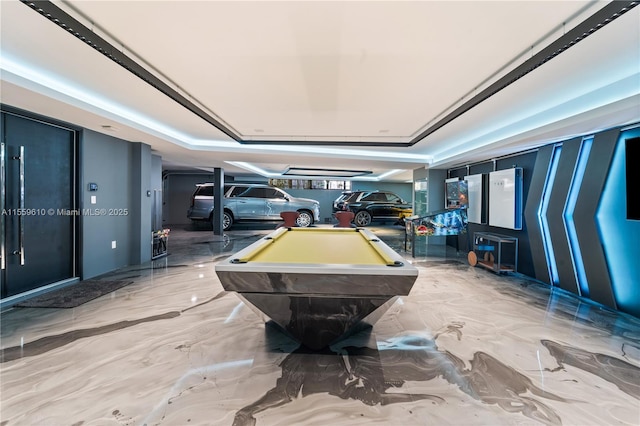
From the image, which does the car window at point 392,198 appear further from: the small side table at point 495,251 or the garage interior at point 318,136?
the garage interior at point 318,136

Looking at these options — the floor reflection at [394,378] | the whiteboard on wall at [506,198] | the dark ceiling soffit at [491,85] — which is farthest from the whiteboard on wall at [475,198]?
the floor reflection at [394,378]

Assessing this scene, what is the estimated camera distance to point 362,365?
2.27 m

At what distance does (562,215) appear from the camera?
4.17 meters

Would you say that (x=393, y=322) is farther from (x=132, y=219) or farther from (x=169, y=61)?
(x=132, y=219)

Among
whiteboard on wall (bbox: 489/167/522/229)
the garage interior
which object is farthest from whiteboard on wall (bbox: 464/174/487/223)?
the garage interior

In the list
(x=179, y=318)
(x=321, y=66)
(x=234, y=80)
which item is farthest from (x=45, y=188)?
(x=321, y=66)

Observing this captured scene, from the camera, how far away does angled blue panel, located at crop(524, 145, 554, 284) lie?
15.0ft

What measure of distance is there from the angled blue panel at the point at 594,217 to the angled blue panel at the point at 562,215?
0.20 m

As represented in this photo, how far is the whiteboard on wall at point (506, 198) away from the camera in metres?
5.08

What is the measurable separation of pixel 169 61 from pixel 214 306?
2708 millimetres

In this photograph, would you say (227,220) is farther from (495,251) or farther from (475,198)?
(495,251)

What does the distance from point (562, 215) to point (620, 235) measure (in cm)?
75

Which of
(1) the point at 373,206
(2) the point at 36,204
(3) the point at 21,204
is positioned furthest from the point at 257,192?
(3) the point at 21,204

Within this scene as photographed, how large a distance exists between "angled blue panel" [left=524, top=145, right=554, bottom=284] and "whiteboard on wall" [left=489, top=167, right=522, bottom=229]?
6.9 inches
